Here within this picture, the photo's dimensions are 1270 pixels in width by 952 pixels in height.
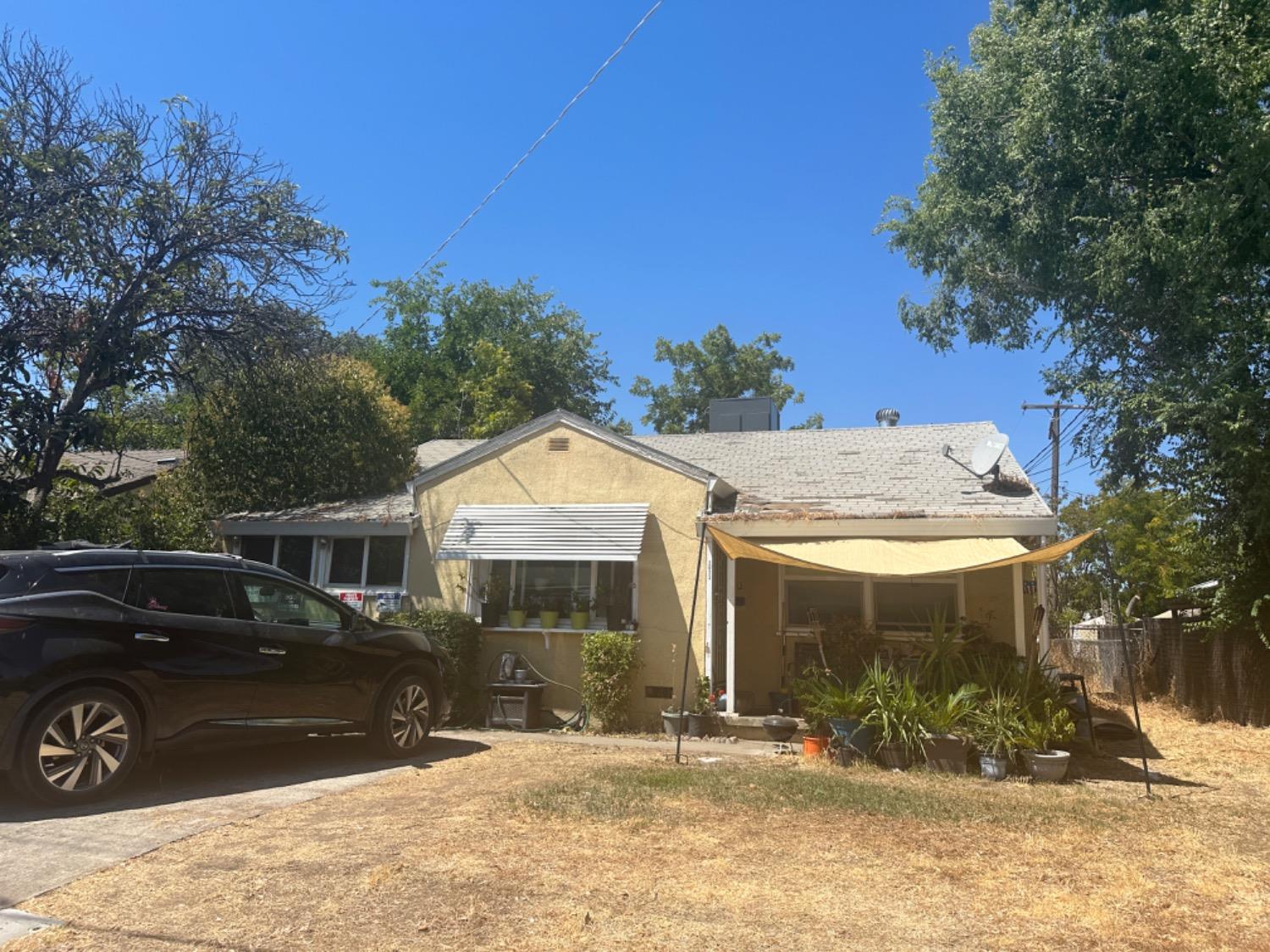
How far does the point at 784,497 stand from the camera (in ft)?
38.7

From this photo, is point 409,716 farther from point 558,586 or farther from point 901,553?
point 901,553

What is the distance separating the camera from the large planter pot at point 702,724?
10.3 meters

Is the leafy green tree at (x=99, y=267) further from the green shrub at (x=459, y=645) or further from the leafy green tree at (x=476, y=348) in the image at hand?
the leafy green tree at (x=476, y=348)

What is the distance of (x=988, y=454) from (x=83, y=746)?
33.0 ft

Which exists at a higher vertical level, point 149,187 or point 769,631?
point 149,187

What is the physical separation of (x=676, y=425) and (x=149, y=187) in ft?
90.7

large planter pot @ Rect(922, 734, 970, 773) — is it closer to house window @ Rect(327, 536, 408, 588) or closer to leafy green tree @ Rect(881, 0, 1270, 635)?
leafy green tree @ Rect(881, 0, 1270, 635)

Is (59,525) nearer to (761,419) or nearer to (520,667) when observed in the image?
(520,667)

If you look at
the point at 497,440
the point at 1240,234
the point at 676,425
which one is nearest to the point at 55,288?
the point at 497,440

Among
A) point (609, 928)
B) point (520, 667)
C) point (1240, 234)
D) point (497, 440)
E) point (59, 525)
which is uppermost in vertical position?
point (1240, 234)

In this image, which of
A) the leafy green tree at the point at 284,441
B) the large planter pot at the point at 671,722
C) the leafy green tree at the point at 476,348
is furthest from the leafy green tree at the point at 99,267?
the leafy green tree at the point at 476,348

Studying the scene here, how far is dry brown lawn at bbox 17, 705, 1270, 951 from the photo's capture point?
4.00 meters

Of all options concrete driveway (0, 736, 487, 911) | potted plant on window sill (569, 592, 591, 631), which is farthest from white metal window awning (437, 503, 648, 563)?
concrete driveway (0, 736, 487, 911)

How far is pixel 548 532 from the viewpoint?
38.2ft
